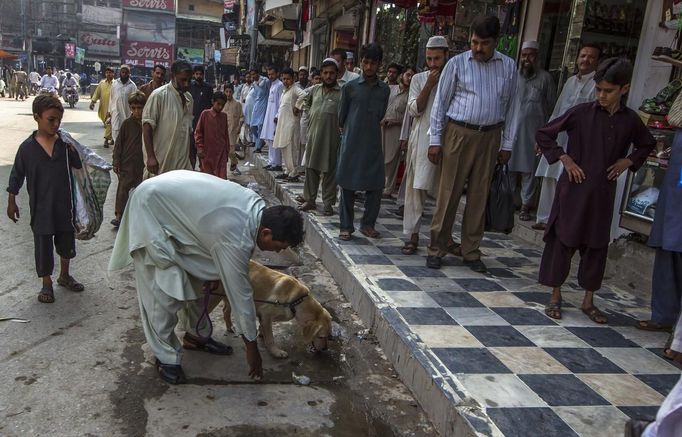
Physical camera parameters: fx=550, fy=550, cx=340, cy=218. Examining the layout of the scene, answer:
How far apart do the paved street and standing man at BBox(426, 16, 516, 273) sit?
1.37 m

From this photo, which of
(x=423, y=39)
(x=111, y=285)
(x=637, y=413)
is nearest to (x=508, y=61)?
(x=637, y=413)

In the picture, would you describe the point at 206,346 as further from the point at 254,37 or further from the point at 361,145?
the point at 254,37

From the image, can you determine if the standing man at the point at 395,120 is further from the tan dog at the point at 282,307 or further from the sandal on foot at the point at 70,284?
the sandal on foot at the point at 70,284

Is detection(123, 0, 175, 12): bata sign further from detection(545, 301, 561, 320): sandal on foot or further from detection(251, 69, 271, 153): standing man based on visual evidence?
detection(545, 301, 561, 320): sandal on foot

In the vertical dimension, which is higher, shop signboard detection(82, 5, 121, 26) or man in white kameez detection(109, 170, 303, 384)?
shop signboard detection(82, 5, 121, 26)

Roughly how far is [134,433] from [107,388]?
47 centimetres

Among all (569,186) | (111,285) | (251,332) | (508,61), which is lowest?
(111,285)

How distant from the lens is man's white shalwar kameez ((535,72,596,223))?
17.9 ft

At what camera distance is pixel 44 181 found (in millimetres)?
3957

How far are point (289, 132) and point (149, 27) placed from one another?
1948 inches

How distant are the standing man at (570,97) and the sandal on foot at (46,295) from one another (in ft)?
14.3

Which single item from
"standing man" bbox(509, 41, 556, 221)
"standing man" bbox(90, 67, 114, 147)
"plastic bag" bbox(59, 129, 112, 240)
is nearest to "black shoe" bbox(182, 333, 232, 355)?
"plastic bag" bbox(59, 129, 112, 240)

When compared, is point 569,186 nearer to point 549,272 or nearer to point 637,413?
point 549,272

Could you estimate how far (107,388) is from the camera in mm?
2924
